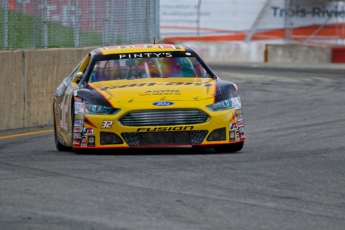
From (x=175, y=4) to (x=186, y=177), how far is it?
32.2 metres

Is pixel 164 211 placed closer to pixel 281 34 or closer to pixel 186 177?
pixel 186 177

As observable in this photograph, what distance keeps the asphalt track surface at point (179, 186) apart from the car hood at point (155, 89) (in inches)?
24.0

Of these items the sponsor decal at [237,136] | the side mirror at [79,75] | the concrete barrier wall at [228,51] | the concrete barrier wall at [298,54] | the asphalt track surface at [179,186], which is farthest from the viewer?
the concrete barrier wall at [228,51]

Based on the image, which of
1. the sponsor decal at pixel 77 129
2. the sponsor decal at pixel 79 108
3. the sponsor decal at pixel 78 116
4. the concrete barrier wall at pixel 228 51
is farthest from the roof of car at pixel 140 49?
the concrete barrier wall at pixel 228 51

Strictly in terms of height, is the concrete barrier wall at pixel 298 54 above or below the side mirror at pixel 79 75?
below

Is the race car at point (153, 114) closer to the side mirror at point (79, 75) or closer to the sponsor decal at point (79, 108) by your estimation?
the sponsor decal at point (79, 108)

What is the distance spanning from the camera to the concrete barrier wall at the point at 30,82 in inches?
631

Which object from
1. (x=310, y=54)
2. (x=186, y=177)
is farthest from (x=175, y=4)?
(x=186, y=177)

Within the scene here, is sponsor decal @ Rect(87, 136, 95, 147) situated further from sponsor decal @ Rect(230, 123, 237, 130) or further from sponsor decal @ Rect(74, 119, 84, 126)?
sponsor decal @ Rect(230, 123, 237, 130)

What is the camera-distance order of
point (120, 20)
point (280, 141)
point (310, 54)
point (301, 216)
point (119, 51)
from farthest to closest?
point (310, 54) < point (120, 20) < point (280, 141) < point (119, 51) < point (301, 216)

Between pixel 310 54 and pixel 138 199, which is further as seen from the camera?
pixel 310 54

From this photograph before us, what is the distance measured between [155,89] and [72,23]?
24.4ft

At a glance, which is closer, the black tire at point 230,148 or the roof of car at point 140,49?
the black tire at point 230,148

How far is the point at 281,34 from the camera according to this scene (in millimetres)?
40188
